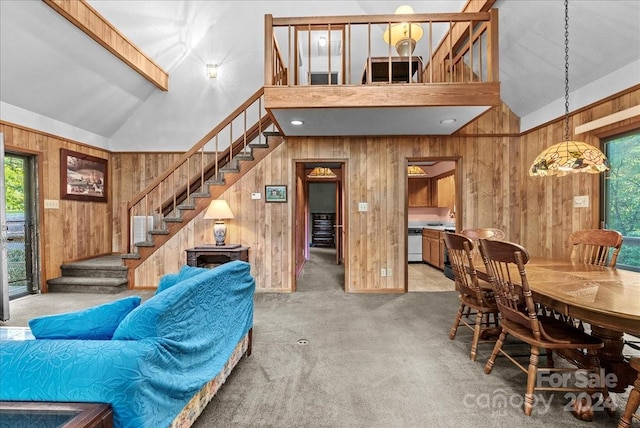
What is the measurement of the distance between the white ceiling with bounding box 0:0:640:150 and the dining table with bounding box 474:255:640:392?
211 centimetres

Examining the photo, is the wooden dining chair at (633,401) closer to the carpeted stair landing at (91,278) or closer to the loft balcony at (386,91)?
the loft balcony at (386,91)

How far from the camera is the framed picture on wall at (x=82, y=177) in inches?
184

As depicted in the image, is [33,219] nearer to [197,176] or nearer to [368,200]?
[197,176]

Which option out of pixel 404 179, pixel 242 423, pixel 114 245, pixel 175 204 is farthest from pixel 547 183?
pixel 114 245

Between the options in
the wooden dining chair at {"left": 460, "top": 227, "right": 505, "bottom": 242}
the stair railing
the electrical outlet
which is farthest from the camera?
the stair railing

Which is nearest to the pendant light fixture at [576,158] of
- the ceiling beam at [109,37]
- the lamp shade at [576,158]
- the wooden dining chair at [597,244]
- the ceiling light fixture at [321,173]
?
the lamp shade at [576,158]

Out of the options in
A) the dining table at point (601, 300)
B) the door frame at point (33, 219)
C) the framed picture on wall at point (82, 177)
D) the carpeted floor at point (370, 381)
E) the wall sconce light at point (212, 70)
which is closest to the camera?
the dining table at point (601, 300)

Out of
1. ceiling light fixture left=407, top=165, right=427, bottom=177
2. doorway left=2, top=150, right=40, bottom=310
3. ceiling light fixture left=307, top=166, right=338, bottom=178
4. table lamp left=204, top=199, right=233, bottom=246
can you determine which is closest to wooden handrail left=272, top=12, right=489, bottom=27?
table lamp left=204, top=199, right=233, bottom=246

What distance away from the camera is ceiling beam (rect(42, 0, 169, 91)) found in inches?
134

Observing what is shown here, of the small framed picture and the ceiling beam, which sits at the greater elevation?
the ceiling beam

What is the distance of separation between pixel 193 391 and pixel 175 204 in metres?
4.26

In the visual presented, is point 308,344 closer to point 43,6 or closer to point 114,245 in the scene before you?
point 43,6

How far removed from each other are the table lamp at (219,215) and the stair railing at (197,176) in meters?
0.43

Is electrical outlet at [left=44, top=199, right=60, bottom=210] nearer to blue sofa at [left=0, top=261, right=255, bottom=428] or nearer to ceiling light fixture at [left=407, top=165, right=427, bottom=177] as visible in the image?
blue sofa at [left=0, top=261, right=255, bottom=428]
